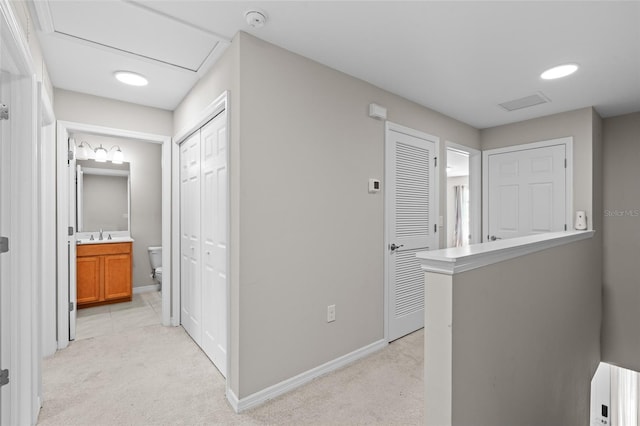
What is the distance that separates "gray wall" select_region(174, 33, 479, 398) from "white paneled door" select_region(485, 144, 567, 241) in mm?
2104

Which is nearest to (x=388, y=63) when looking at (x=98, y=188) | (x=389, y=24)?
(x=389, y=24)

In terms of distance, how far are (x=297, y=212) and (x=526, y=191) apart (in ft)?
10.2

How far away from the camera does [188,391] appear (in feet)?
6.83

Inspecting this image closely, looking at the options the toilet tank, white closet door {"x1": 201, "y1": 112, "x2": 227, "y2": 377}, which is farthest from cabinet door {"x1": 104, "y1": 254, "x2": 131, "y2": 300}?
white closet door {"x1": 201, "y1": 112, "x2": 227, "y2": 377}

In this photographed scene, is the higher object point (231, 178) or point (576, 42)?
point (576, 42)

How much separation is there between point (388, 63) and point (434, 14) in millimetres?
597

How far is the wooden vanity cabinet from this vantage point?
3.84 m

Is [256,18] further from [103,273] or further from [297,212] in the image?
[103,273]

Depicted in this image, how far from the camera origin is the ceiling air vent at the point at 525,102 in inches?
119

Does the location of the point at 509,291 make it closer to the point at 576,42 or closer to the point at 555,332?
the point at 555,332

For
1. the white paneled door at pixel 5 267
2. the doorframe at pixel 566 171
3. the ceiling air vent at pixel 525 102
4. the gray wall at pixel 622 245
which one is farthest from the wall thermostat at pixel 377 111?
the gray wall at pixel 622 245

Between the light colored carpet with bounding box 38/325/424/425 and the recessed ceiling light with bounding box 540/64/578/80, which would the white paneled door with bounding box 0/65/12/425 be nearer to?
the light colored carpet with bounding box 38/325/424/425

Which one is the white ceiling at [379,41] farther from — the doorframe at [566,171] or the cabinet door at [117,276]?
the cabinet door at [117,276]

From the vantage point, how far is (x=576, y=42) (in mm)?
2055
